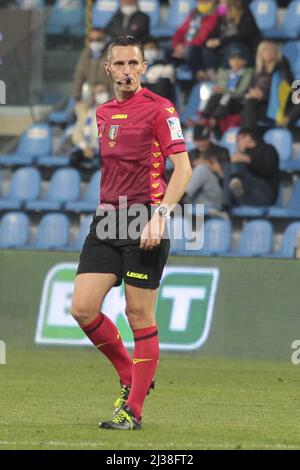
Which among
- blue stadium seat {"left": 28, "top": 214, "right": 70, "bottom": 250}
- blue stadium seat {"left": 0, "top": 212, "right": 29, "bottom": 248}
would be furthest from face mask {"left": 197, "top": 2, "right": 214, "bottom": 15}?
blue stadium seat {"left": 0, "top": 212, "right": 29, "bottom": 248}

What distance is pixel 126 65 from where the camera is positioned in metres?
7.97

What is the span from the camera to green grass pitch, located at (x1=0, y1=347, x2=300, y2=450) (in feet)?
24.5

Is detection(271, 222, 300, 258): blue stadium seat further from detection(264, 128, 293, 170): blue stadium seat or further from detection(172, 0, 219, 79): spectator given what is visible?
detection(172, 0, 219, 79): spectator

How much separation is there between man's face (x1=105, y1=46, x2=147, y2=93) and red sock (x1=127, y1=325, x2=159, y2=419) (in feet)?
4.89

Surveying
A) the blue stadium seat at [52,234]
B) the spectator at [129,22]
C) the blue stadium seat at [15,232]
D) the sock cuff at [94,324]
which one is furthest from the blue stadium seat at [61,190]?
the sock cuff at [94,324]

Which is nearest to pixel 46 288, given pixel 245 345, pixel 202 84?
pixel 245 345

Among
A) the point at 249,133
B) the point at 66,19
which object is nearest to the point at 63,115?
the point at 66,19

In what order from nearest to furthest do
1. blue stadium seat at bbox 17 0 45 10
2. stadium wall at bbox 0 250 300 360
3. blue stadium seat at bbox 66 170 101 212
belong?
stadium wall at bbox 0 250 300 360 < blue stadium seat at bbox 66 170 101 212 < blue stadium seat at bbox 17 0 45 10

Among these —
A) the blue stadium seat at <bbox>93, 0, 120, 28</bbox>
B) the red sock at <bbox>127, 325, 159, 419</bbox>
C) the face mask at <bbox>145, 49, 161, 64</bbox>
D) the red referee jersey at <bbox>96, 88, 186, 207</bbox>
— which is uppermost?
the blue stadium seat at <bbox>93, 0, 120, 28</bbox>

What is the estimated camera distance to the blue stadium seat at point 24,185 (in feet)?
60.3

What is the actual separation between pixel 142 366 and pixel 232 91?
9867 millimetres

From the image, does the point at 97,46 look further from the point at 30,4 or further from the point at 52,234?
the point at 52,234

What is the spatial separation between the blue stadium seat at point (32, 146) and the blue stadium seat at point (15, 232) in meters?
1.45

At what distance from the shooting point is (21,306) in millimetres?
14969
